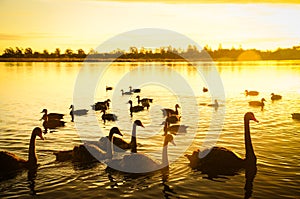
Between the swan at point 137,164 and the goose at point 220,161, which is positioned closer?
the swan at point 137,164

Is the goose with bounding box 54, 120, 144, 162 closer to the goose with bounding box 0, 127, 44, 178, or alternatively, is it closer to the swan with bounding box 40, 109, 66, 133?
the goose with bounding box 0, 127, 44, 178

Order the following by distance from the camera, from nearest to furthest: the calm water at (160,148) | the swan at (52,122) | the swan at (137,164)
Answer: the calm water at (160,148) < the swan at (137,164) < the swan at (52,122)

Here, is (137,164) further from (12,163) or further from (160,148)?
(12,163)

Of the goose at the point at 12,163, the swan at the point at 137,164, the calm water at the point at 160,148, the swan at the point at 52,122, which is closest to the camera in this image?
the calm water at the point at 160,148

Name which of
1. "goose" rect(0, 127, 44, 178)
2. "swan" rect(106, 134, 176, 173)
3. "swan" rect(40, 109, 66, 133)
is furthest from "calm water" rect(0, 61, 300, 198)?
"swan" rect(40, 109, 66, 133)

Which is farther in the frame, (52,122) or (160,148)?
(52,122)

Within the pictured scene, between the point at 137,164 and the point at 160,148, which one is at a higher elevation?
the point at 137,164

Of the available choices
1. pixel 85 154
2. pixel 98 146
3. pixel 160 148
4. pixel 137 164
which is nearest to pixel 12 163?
pixel 85 154

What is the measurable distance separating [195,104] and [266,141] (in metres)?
13.0

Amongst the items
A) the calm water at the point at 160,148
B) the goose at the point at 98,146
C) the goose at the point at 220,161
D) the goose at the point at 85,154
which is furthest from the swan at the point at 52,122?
the goose at the point at 220,161

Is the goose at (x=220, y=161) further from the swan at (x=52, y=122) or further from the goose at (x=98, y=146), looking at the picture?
the swan at (x=52, y=122)

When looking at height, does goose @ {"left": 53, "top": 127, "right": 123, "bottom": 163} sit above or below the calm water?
above

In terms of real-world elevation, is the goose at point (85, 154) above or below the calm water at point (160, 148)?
above

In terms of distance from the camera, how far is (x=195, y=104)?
1144 inches
